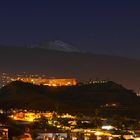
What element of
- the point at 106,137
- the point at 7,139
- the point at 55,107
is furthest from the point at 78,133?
the point at 55,107

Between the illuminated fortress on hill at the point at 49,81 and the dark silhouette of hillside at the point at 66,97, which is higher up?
the illuminated fortress on hill at the point at 49,81

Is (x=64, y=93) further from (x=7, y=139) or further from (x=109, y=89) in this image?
(x=7, y=139)

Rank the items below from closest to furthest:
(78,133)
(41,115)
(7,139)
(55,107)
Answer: (7,139), (78,133), (41,115), (55,107)

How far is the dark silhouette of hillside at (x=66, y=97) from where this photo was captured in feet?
141

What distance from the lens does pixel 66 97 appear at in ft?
150

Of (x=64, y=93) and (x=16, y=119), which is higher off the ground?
(x=64, y=93)

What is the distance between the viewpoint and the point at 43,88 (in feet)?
156

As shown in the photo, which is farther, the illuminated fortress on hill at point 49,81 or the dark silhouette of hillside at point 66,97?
the illuminated fortress on hill at point 49,81

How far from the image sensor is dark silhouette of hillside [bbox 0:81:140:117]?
4288cm

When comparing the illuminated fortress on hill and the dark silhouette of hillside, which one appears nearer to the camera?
the dark silhouette of hillside

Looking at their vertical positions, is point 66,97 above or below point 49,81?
below

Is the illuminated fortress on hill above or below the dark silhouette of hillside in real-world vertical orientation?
above

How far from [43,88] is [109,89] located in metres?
5.05

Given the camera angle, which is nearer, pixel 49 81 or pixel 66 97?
pixel 66 97
